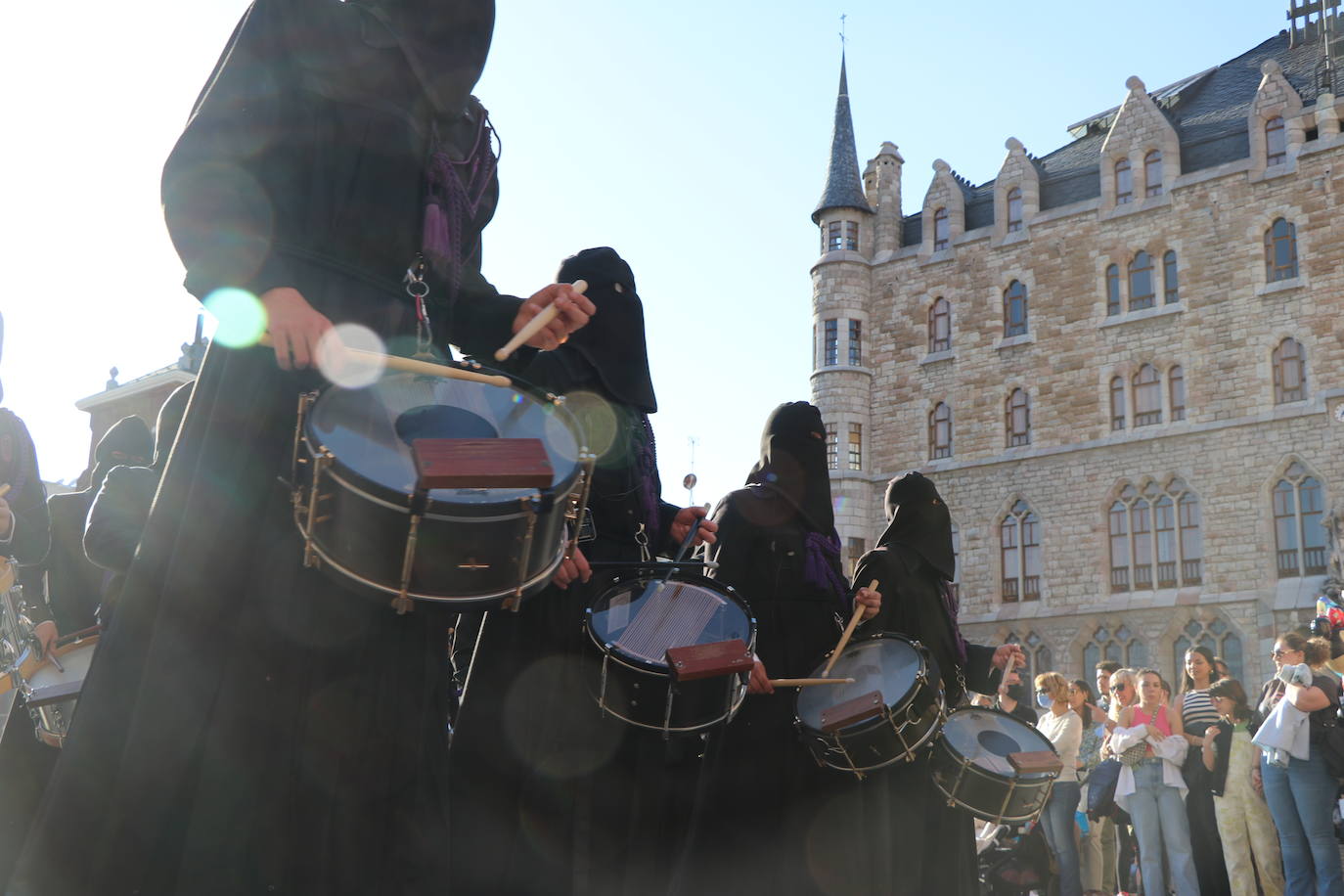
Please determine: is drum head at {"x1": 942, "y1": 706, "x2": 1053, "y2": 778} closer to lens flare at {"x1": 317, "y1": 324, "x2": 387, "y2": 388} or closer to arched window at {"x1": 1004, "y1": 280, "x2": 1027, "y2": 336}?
lens flare at {"x1": 317, "y1": 324, "x2": 387, "y2": 388}

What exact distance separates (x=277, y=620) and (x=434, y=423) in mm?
399

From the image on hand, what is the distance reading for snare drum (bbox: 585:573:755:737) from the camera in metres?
3.57

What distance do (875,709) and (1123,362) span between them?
2717cm

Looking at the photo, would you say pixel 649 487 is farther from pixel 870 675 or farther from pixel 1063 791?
pixel 1063 791

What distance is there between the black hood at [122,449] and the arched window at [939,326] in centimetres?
2967

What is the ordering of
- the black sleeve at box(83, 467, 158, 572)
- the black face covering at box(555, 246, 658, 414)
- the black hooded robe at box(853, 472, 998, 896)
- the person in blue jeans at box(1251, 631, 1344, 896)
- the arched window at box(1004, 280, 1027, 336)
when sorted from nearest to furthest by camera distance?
the black sleeve at box(83, 467, 158, 572) < the black face covering at box(555, 246, 658, 414) < the black hooded robe at box(853, 472, 998, 896) < the person in blue jeans at box(1251, 631, 1344, 896) < the arched window at box(1004, 280, 1027, 336)

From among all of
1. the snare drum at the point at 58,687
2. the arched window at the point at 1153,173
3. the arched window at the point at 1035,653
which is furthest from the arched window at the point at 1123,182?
the snare drum at the point at 58,687

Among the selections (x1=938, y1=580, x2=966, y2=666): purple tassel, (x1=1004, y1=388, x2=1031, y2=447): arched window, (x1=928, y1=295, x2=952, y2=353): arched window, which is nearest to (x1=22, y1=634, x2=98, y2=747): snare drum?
(x1=938, y1=580, x2=966, y2=666): purple tassel

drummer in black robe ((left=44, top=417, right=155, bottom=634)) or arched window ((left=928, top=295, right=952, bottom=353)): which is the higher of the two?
arched window ((left=928, top=295, right=952, bottom=353))

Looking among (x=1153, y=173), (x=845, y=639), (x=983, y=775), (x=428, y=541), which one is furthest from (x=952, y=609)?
(x=1153, y=173)

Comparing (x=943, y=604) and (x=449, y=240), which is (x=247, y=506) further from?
(x=943, y=604)

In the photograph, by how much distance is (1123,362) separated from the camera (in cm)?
2967

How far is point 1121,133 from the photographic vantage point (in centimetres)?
3122

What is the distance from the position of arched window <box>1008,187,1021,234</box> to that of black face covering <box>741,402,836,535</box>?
28.6m
